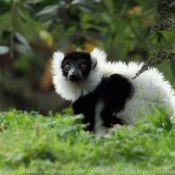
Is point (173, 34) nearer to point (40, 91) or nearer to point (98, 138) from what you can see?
point (98, 138)

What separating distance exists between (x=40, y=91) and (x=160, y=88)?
43.3ft

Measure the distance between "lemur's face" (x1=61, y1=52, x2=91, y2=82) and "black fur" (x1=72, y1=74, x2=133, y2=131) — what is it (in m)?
0.58

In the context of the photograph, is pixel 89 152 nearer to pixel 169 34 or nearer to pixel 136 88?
pixel 169 34

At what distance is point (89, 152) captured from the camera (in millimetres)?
5750

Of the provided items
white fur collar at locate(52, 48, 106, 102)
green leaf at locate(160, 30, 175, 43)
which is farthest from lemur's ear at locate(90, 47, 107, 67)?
green leaf at locate(160, 30, 175, 43)

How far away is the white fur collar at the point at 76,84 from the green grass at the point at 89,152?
2163mm

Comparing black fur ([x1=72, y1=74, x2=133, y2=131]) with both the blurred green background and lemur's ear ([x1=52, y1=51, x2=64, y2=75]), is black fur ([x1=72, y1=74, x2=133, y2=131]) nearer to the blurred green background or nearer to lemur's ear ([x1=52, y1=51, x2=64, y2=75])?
lemur's ear ([x1=52, y1=51, x2=64, y2=75])

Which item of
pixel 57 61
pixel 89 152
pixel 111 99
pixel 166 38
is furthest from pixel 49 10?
pixel 89 152

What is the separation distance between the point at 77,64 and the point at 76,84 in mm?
319

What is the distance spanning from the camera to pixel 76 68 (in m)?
8.63

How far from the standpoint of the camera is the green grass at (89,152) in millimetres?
5477

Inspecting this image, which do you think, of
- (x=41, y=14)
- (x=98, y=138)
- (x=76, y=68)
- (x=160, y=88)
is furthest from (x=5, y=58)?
(x=98, y=138)

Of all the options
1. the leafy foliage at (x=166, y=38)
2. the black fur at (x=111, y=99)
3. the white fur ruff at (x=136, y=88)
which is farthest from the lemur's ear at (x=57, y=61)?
the leafy foliage at (x=166, y=38)

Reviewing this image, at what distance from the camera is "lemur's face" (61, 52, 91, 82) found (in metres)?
8.58
